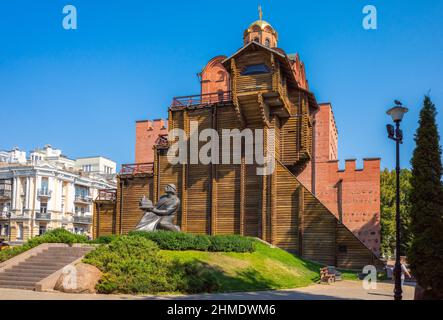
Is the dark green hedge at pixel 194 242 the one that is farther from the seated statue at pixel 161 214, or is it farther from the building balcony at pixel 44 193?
the building balcony at pixel 44 193

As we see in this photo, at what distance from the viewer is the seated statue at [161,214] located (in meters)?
23.4

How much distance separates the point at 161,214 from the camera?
77.8 ft

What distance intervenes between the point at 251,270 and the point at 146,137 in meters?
24.5

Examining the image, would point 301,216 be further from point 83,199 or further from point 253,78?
point 83,199

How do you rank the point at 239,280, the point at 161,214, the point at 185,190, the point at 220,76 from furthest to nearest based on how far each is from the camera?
the point at 220,76 → the point at 185,190 → the point at 161,214 → the point at 239,280

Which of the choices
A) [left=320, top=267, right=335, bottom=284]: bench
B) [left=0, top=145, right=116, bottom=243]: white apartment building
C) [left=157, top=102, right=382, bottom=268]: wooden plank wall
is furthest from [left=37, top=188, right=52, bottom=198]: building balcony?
[left=320, top=267, right=335, bottom=284]: bench

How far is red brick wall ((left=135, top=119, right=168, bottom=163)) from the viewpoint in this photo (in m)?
42.0

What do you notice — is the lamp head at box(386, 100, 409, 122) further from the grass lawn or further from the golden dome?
the golden dome

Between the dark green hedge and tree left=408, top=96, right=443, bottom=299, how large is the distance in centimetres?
1007

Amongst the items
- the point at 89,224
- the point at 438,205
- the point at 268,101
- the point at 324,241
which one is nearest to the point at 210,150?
the point at 268,101

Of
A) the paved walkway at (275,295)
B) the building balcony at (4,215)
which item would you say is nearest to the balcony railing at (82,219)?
the building balcony at (4,215)

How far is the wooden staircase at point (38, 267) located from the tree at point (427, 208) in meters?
12.7

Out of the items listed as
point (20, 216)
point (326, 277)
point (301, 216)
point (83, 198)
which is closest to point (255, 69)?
point (301, 216)
